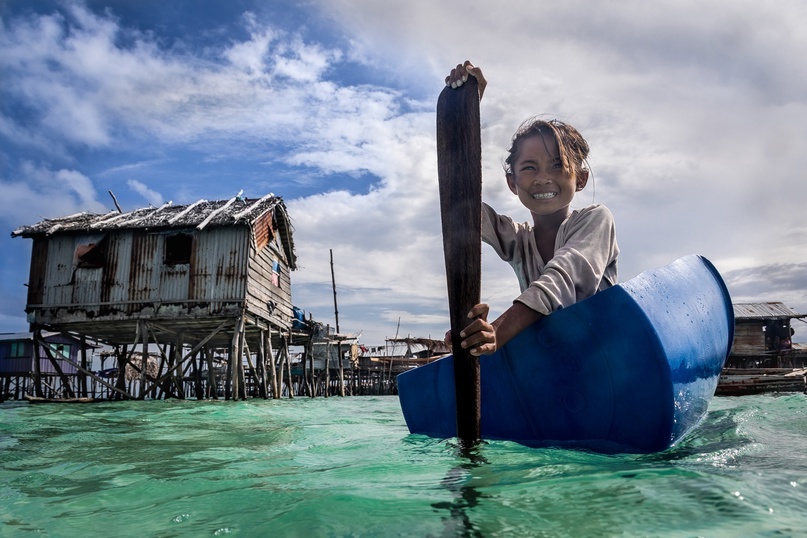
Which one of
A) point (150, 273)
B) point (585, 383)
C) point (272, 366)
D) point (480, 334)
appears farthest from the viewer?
point (272, 366)

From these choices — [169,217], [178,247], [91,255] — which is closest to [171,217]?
[169,217]

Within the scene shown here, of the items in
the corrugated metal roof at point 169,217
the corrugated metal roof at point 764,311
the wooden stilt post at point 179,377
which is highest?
the corrugated metal roof at point 169,217

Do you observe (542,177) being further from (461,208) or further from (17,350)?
(17,350)

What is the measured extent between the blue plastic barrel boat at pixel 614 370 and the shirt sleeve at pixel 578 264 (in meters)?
0.12

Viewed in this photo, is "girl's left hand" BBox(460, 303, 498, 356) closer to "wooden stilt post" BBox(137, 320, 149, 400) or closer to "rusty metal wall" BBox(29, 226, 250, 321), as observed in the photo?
"rusty metal wall" BBox(29, 226, 250, 321)

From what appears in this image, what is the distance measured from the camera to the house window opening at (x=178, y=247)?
14789 millimetres

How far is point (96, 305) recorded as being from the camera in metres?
14.7

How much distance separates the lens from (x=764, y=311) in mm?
29172

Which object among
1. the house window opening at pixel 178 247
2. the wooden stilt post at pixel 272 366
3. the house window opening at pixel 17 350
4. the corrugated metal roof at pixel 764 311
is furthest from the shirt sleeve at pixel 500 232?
the house window opening at pixel 17 350

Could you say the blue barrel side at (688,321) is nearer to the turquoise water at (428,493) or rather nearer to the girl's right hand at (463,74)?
the turquoise water at (428,493)

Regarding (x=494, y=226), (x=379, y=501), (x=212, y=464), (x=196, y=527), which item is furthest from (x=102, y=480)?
(x=494, y=226)

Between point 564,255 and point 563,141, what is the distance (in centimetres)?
73

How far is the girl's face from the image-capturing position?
8.99 feet

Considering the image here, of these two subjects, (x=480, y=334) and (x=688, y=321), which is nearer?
(x=480, y=334)
